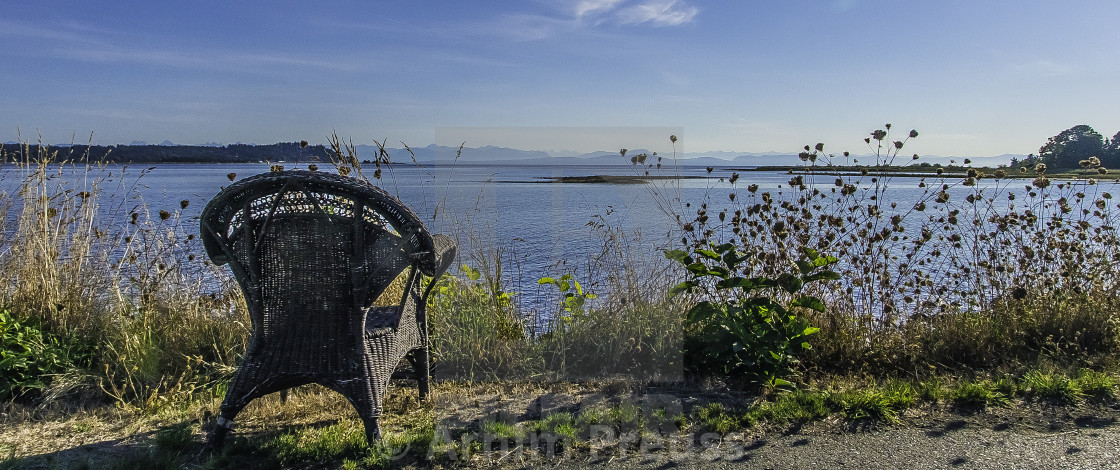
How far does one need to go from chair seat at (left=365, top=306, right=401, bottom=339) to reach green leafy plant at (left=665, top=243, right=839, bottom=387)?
156cm

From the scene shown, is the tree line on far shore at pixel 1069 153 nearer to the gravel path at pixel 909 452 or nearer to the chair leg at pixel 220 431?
the gravel path at pixel 909 452

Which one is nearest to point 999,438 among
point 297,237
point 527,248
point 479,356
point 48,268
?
point 479,356

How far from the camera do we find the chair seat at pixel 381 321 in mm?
3013

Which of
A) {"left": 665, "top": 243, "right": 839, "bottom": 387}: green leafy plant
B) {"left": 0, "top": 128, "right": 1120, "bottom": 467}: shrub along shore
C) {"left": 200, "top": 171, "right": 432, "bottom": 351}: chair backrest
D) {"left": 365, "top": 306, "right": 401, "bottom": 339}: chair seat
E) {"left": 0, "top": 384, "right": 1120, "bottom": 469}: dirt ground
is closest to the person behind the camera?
{"left": 200, "top": 171, "right": 432, "bottom": 351}: chair backrest

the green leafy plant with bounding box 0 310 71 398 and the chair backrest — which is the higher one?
the chair backrest

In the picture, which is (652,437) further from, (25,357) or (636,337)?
(25,357)

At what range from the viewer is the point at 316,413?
3.42 m

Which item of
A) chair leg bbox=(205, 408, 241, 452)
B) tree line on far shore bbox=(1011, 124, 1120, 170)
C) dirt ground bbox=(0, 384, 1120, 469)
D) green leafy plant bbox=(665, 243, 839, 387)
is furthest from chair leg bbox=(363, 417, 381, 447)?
tree line on far shore bbox=(1011, 124, 1120, 170)

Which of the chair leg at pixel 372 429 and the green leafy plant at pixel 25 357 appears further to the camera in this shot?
the green leafy plant at pixel 25 357

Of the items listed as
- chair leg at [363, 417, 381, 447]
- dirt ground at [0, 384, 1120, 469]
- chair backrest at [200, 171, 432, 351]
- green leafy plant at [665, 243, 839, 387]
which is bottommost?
dirt ground at [0, 384, 1120, 469]

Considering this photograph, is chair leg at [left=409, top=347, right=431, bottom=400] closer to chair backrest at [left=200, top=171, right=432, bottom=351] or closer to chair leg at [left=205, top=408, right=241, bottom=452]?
chair backrest at [left=200, top=171, right=432, bottom=351]

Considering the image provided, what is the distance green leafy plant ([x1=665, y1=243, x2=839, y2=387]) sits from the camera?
11.7ft

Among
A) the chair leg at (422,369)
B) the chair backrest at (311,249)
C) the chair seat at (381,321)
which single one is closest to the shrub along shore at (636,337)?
the chair leg at (422,369)

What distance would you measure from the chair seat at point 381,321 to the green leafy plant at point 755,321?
5.10 ft
